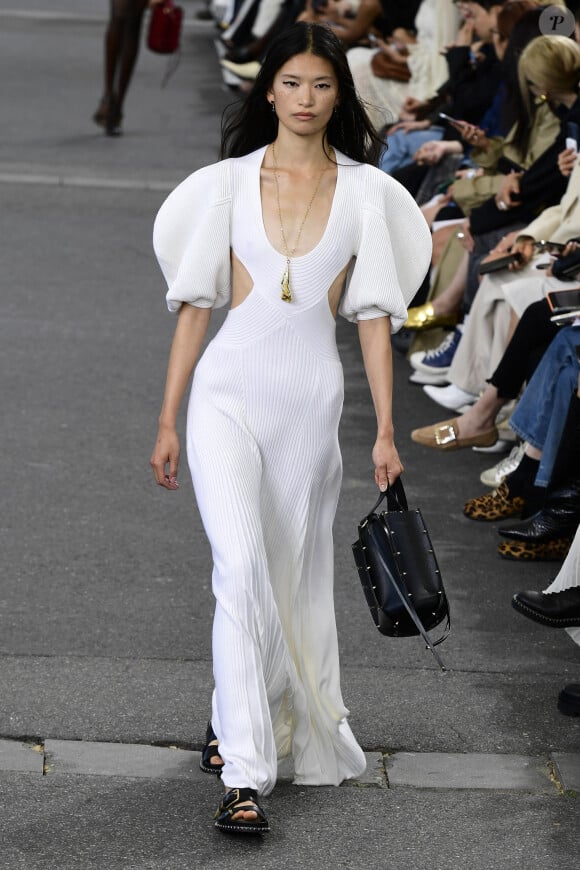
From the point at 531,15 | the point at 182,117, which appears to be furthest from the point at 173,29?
the point at 531,15

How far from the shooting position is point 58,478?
7.30 meters

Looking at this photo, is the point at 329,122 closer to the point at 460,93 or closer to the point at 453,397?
the point at 453,397

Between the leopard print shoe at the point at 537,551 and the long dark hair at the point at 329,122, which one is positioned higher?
the long dark hair at the point at 329,122

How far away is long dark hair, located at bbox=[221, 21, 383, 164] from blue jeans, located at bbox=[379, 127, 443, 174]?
6.52 metres

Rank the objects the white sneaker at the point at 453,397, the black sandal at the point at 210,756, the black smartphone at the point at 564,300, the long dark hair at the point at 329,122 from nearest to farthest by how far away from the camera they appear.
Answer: the long dark hair at the point at 329,122 < the black sandal at the point at 210,756 < the black smartphone at the point at 564,300 < the white sneaker at the point at 453,397

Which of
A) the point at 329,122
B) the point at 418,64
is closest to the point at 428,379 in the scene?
→ the point at 418,64

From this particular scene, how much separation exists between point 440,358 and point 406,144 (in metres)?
2.53

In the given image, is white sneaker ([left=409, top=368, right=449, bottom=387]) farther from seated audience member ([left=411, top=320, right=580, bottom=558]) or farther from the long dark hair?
the long dark hair

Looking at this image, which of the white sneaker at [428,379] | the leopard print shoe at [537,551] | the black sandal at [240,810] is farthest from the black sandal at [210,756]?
the white sneaker at [428,379]

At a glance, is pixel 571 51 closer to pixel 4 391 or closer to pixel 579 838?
pixel 4 391

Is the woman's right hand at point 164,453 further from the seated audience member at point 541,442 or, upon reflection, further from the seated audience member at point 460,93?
the seated audience member at point 460,93

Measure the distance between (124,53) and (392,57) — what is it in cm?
406

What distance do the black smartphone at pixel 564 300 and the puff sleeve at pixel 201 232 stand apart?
9.06 ft

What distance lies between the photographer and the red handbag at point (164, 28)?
16.4 metres
